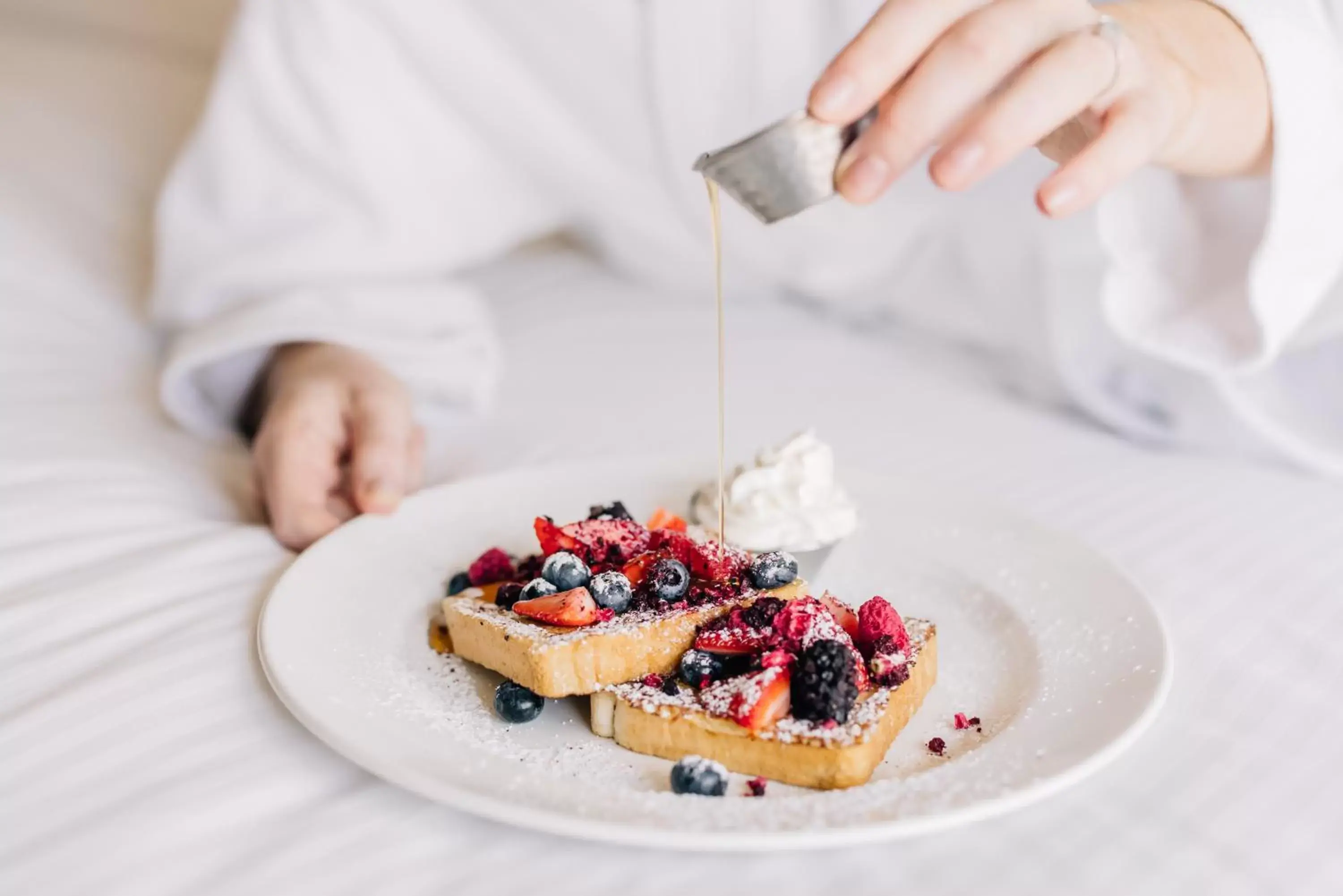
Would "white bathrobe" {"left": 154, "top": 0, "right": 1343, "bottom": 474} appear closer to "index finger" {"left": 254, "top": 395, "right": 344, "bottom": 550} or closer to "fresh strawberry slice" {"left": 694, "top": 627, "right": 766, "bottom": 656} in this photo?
"index finger" {"left": 254, "top": 395, "right": 344, "bottom": 550}

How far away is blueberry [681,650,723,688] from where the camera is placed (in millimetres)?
1020

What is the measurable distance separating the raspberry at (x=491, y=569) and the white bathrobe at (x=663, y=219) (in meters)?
0.55

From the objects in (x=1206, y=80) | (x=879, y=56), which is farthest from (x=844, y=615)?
(x=1206, y=80)

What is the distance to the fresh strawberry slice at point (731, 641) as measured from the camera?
1.01 meters

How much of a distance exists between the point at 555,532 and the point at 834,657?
1.07ft

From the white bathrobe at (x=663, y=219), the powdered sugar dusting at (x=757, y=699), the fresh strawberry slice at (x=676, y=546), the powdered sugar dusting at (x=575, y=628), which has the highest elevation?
the white bathrobe at (x=663, y=219)

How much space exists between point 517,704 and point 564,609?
10cm

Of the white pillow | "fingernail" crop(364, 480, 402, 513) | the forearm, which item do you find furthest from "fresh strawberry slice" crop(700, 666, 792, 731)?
the white pillow

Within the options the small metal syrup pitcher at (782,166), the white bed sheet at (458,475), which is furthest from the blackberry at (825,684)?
the small metal syrup pitcher at (782,166)

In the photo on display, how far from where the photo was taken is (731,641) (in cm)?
102

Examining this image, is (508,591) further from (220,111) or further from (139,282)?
(139,282)

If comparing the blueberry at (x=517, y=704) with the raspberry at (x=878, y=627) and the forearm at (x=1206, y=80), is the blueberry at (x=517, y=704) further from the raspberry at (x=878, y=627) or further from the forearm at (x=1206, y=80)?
the forearm at (x=1206, y=80)

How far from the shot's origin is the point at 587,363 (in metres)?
1.97

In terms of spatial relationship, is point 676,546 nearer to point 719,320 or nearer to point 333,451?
point 719,320
